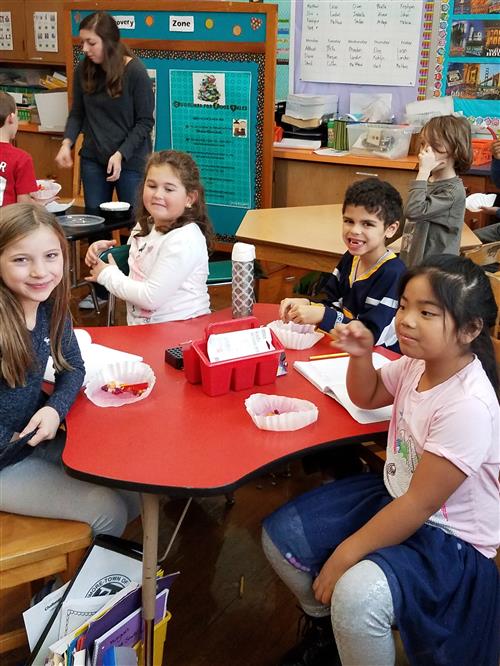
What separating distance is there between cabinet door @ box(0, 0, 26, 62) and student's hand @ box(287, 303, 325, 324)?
5138mm

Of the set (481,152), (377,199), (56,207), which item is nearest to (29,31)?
(56,207)

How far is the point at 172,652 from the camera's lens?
1788 millimetres

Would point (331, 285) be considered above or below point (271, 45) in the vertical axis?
below

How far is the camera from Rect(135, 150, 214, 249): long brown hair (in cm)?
230

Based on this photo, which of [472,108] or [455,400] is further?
[472,108]

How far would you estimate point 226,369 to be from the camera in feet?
5.17

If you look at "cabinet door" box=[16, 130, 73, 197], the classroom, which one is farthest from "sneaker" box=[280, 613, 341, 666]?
"cabinet door" box=[16, 130, 73, 197]

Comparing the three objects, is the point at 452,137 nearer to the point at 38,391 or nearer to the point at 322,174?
the point at 322,174

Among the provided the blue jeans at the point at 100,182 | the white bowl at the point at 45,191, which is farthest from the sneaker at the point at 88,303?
the white bowl at the point at 45,191

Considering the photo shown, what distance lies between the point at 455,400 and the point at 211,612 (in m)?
0.98

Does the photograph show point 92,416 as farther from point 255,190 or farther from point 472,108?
point 472,108

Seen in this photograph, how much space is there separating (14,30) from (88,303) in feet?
9.97

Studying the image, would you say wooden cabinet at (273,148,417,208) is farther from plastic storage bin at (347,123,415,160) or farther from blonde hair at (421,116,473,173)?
blonde hair at (421,116,473,173)

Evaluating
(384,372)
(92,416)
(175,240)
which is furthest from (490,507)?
(175,240)
